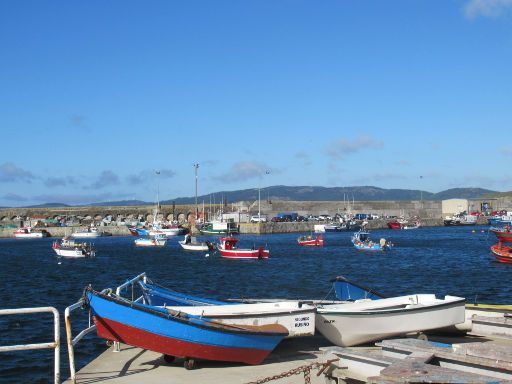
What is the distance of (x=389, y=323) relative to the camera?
11.8 m

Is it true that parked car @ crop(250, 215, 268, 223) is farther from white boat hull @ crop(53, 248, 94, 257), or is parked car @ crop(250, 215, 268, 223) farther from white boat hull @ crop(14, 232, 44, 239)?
white boat hull @ crop(53, 248, 94, 257)

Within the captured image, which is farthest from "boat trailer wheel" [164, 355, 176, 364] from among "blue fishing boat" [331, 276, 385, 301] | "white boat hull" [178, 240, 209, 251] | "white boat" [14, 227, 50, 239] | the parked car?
"white boat" [14, 227, 50, 239]

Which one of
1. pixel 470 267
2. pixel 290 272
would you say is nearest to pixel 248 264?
pixel 290 272

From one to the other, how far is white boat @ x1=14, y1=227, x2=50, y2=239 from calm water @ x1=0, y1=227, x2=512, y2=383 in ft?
228

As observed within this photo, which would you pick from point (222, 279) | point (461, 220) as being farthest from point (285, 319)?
point (461, 220)

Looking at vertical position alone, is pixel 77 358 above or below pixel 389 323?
below

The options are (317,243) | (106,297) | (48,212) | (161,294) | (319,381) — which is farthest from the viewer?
(48,212)

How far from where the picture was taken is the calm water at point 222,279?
17.5 meters

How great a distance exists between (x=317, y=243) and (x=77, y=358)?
62.9 m

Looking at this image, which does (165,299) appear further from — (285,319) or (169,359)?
(285,319)

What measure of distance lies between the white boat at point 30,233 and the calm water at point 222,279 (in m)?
69.5

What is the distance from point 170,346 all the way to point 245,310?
8.69 ft

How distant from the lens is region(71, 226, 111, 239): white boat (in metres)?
117

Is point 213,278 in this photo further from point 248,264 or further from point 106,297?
point 106,297
